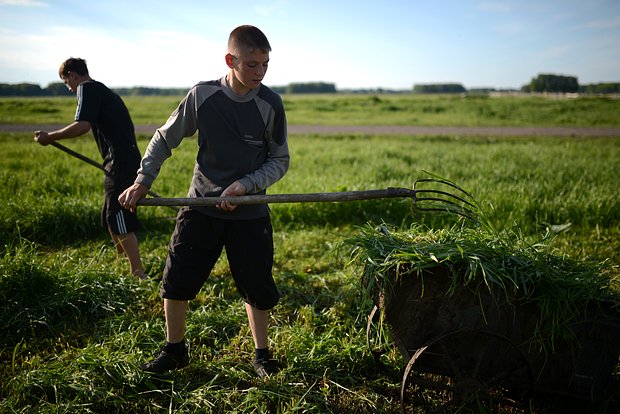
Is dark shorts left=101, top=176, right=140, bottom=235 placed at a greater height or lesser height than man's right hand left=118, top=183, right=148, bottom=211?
lesser

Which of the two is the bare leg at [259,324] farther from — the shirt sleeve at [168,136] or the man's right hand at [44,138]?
the man's right hand at [44,138]

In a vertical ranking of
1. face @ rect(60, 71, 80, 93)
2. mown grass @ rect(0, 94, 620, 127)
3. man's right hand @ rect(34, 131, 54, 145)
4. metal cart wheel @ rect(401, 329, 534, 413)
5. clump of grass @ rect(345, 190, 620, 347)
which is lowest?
metal cart wheel @ rect(401, 329, 534, 413)

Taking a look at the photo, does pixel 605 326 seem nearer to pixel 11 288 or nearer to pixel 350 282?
pixel 350 282

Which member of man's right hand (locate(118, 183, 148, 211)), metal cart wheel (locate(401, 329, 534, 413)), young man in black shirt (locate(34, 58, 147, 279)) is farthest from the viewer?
young man in black shirt (locate(34, 58, 147, 279))

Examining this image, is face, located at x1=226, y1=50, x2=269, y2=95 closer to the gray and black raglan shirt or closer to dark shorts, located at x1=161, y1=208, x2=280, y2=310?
the gray and black raglan shirt

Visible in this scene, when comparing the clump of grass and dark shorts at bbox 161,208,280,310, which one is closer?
the clump of grass

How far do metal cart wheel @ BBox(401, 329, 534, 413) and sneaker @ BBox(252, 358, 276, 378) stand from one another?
2.87ft

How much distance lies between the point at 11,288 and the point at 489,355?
11.9ft

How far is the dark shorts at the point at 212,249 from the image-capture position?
8.23 ft

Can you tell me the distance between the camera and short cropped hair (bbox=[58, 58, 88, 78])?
148 inches

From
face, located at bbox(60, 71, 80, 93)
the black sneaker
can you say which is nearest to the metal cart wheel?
the black sneaker

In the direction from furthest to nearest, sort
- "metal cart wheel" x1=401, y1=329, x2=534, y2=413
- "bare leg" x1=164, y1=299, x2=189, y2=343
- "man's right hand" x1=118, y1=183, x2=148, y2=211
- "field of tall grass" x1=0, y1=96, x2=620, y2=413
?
1. "bare leg" x1=164, y1=299, x2=189, y2=343
2. "field of tall grass" x1=0, y1=96, x2=620, y2=413
3. "man's right hand" x1=118, y1=183, x2=148, y2=211
4. "metal cart wheel" x1=401, y1=329, x2=534, y2=413

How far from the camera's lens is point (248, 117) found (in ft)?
7.97

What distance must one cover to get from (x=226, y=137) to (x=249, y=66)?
43 cm
